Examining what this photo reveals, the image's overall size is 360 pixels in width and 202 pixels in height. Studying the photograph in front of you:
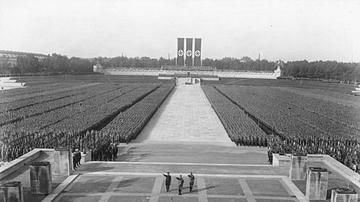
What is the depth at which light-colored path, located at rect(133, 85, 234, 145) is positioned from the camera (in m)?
24.4

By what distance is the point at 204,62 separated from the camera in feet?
536

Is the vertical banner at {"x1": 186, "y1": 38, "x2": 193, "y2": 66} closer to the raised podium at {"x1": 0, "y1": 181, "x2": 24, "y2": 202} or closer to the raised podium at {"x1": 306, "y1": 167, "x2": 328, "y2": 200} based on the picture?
the raised podium at {"x1": 306, "y1": 167, "x2": 328, "y2": 200}

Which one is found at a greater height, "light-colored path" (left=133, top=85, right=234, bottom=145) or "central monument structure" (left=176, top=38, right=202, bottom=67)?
"central monument structure" (left=176, top=38, right=202, bottom=67)

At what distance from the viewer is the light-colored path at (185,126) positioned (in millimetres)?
24375

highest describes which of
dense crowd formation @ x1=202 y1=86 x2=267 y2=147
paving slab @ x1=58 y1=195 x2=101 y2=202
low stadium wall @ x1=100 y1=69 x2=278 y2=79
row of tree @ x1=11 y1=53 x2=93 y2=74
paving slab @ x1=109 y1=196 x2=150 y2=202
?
row of tree @ x1=11 y1=53 x2=93 y2=74

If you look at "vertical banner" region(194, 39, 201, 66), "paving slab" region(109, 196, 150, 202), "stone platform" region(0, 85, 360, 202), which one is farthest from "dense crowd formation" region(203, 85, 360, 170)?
"vertical banner" region(194, 39, 201, 66)

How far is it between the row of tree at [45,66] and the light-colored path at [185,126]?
215 ft

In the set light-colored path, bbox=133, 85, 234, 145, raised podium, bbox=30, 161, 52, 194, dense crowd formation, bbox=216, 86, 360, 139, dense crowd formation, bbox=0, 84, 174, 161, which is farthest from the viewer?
light-colored path, bbox=133, 85, 234, 145

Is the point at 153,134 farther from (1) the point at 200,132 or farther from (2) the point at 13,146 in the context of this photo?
(2) the point at 13,146

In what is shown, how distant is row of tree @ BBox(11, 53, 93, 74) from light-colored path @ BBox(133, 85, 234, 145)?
65650 mm

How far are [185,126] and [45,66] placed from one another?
8352cm

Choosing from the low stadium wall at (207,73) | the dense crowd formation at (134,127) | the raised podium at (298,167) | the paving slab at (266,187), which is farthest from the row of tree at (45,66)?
the raised podium at (298,167)

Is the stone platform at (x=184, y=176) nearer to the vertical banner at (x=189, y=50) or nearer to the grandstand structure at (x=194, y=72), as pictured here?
the vertical banner at (x=189, y=50)

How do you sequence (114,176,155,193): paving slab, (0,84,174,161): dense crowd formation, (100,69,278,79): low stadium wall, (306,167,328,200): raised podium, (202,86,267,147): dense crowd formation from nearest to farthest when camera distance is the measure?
(306,167,328,200): raised podium, (114,176,155,193): paving slab, (0,84,174,161): dense crowd formation, (202,86,267,147): dense crowd formation, (100,69,278,79): low stadium wall
